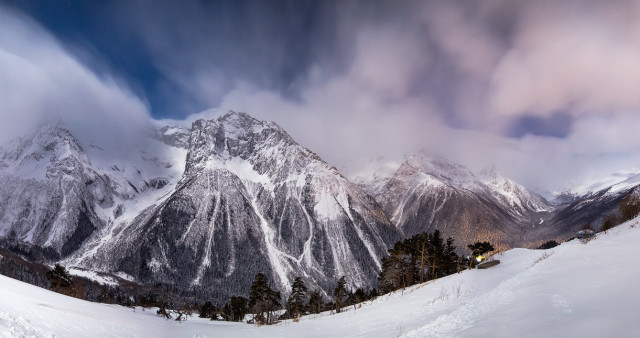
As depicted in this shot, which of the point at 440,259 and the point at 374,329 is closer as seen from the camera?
the point at 374,329

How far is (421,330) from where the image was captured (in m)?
15.9

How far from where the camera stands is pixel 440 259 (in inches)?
2267

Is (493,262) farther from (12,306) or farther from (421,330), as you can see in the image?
(12,306)

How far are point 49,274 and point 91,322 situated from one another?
75.1m

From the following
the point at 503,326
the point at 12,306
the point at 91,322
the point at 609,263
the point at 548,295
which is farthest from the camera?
the point at 91,322

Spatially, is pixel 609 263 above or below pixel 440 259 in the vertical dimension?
below

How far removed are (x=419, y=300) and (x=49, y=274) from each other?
8865 centimetres

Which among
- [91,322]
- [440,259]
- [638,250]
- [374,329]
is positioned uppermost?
[440,259]

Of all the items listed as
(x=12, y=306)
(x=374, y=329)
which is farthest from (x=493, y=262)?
(x=12, y=306)

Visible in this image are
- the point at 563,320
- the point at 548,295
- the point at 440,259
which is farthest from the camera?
the point at 440,259

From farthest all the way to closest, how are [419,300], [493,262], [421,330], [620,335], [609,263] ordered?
[493,262]
[419,300]
[421,330]
[609,263]
[620,335]

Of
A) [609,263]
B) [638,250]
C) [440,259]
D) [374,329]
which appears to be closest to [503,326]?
[609,263]

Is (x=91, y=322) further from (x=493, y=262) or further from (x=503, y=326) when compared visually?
(x=493, y=262)

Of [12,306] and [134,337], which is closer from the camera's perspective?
[12,306]
